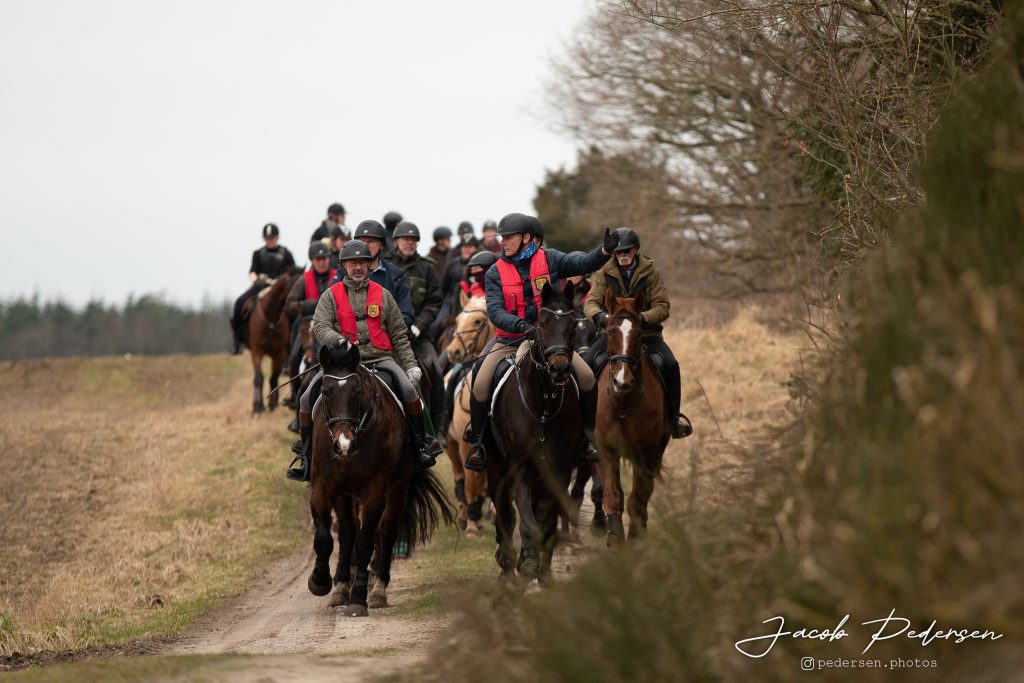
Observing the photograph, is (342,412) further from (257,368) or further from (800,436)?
(257,368)

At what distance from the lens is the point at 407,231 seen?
1642cm

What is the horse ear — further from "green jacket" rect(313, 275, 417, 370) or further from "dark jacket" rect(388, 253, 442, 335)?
"dark jacket" rect(388, 253, 442, 335)

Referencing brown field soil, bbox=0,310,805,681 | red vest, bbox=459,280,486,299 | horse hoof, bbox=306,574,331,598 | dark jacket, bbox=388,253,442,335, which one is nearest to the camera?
brown field soil, bbox=0,310,805,681

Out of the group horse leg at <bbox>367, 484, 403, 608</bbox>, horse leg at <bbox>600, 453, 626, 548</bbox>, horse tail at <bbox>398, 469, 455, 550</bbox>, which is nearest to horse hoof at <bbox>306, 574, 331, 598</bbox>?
horse leg at <bbox>367, 484, 403, 608</bbox>

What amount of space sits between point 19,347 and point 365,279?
79.0 m

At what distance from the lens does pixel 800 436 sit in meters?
6.23

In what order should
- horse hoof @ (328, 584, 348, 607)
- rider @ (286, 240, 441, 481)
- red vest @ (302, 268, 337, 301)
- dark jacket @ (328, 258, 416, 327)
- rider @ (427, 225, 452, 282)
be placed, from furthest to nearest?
1. rider @ (427, 225, 452, 282)
2. red vest @ (302, 268, 337, 301)
3. dark jacket @ (328, 258, 416, 327)
4. rider @ (286, 240, 441, 481)
5. horse hoof @ (328, 584, 348, 607)

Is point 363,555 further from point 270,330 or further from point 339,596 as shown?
point 270,330

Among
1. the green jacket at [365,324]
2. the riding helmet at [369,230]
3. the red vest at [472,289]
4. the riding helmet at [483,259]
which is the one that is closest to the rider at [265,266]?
the red vest at [472,289]

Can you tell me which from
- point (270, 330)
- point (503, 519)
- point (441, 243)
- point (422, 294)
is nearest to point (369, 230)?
point (422, 294)

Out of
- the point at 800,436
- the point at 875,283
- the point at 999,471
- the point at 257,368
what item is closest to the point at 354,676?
the point at 800,436

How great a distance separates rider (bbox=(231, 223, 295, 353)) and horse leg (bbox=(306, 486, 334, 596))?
13402 mm

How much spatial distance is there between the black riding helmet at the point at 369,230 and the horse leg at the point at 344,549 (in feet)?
11.4

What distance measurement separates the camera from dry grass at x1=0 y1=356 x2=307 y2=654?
1168 cm
